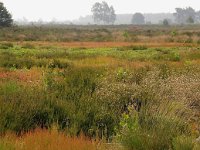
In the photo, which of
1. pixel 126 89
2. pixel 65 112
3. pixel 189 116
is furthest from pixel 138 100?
pixel 65 112

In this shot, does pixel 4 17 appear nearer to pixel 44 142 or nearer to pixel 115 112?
pixel 115 112

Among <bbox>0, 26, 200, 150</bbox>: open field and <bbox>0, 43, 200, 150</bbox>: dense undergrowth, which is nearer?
<bbox>0, 26, 200, 150</bbox>: open field

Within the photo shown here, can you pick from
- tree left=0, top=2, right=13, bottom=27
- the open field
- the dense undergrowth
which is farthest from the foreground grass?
tree left=0, top=2, right=13, bottom=27

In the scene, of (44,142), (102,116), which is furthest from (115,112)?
(44,142)

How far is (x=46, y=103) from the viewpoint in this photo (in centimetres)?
735

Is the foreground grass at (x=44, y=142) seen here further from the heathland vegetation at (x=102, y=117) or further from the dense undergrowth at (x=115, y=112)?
the dense undergrowth at (x=115, y=112)

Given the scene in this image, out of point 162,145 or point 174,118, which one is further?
point 174,118

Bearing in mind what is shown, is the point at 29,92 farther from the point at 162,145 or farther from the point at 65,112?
the point at 162,145

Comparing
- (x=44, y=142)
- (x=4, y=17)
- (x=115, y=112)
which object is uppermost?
(x=44, y=142)


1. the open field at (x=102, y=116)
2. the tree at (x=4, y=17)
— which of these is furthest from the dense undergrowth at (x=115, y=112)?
the tree at (x=4, y=17)

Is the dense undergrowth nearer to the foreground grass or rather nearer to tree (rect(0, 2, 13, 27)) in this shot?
the foreground grass

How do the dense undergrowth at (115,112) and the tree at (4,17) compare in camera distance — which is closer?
the dense undergrowth at (115,112)

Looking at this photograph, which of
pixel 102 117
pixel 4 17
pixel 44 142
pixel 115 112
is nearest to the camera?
pixel 44 142

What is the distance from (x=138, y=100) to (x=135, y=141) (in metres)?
2.64
